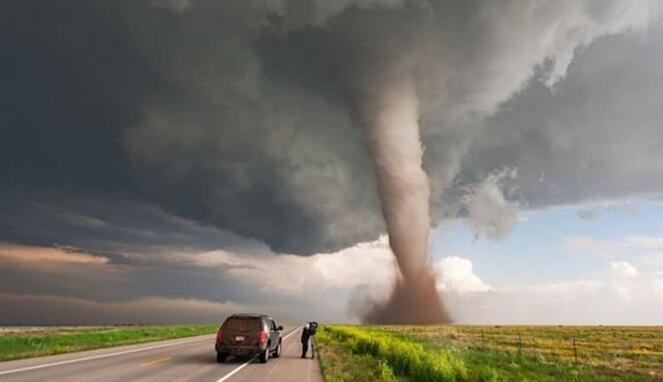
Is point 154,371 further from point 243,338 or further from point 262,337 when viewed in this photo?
point 262,337

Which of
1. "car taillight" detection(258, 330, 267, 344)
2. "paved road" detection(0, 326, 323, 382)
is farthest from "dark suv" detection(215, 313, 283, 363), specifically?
"paved road" detection(0, 326, 323, 382)

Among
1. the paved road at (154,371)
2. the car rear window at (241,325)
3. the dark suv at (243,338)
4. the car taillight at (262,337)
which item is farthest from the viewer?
the car rear window at (241,325)

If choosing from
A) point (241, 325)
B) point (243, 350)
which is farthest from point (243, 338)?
point (241, 325)

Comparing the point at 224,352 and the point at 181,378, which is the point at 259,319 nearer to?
the point at 224,352

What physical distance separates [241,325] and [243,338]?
0.59 m

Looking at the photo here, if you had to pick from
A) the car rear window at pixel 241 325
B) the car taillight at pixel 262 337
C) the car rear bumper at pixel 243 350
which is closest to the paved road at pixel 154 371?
the car rear bumper at pixel 243 350

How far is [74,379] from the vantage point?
14859mm

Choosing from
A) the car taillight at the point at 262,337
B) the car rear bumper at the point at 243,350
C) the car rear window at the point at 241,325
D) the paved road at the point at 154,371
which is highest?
the car rear window at the point at 241,325

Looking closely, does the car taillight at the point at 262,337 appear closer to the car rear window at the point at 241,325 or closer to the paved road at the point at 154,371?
the car rear window at the point at 241,325

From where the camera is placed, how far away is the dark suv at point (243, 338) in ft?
73.4

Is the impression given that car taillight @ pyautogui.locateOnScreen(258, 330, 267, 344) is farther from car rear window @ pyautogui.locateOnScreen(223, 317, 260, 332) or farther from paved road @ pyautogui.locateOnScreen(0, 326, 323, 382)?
paved road @ pyautogui.locateOnScreen(0, 326, 323, 382)

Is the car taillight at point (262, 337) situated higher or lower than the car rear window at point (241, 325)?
lower

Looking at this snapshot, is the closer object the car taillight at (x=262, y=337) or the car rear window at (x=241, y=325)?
the car taillight at (x=262, y=337)

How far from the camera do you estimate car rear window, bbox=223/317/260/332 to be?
Answer: 2281 cm
